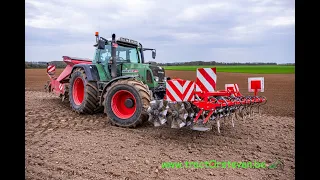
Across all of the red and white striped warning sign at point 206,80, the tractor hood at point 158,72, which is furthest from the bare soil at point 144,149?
the tractor hood at point 158,72

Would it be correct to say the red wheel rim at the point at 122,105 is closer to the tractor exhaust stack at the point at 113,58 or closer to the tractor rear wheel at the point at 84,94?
the tractor exhaust stack at the point at 113,58

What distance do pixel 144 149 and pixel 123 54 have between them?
12.5 feet

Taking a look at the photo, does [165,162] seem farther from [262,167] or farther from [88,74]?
[88,74]

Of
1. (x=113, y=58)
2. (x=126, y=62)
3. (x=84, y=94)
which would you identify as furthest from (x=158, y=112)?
(x=84, y=94)

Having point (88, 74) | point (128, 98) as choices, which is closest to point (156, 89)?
point (128, 98)

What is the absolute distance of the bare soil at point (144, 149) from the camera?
12.3 ft

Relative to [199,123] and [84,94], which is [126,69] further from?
[199,123]

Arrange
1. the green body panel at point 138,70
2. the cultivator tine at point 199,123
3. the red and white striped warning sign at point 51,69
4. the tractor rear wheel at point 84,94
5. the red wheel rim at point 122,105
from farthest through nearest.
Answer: the red and white striped warning sign at point 51,69 → the tractor rear wheel at point 84,94 → the green body panel at point 138,70 → the red wheel rim at point 122,105 → the cultivator tine at point 199,123

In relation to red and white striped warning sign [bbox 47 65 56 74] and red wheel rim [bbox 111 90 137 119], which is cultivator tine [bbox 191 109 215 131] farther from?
red and white striped warning sign [bbox 47 65 56 74]

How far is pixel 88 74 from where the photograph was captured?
7453 mm

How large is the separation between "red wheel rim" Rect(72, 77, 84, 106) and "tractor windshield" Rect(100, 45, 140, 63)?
3.67 feet

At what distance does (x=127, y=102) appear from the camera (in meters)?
6.18

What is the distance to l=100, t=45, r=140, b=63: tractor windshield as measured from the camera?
7613mm
